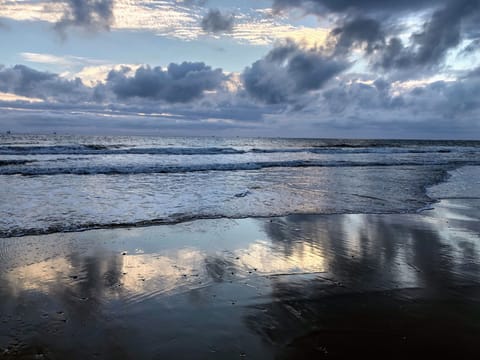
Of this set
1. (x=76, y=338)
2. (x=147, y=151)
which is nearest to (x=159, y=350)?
(x=76, y=338)

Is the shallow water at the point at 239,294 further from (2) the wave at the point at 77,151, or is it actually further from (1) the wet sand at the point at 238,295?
(2) the wave at the point at 77,151

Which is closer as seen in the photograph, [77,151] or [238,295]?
[238,295]

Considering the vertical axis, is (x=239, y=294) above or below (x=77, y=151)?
above

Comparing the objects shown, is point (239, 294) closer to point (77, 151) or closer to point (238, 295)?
point (238, 295)

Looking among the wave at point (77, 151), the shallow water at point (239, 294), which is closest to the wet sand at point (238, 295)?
the shallow water at point (239, 294)

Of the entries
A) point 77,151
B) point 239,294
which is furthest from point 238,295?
point 77,151

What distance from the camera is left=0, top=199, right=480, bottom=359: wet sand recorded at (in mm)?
3291

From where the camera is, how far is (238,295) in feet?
14.3

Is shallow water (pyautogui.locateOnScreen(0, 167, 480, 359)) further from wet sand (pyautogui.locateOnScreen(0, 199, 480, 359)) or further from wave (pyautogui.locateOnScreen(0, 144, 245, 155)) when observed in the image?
wave (pyautogui.locateOnScreen(0, 144, 245, 155))

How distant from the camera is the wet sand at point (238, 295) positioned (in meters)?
3.29

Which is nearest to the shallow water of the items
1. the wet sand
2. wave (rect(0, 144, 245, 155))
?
the wet sand

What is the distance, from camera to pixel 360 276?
501 cm

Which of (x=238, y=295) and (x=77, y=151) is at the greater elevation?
(x=238, y=295)

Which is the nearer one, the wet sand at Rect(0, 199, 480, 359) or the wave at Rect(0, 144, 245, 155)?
the wet sand at Rect(0, 199, 480, 359)
